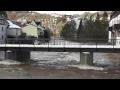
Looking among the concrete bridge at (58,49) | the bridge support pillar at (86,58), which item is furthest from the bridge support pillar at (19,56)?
the bridge support pillar at (86,58)

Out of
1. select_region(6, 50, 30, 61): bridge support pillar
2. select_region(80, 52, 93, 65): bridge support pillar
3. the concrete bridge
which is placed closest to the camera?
the concrete bridge

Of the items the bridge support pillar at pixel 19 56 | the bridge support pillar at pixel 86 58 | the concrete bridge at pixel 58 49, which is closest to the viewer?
the concrete bridge at pixel 58 49

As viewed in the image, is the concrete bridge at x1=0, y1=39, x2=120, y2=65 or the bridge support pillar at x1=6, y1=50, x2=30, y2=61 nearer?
the concrete bridge at x1=0, y1=39, x2=120, y2=65

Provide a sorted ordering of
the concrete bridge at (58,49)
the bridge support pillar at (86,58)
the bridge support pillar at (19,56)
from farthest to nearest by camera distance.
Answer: the bridge support pillar at (19,56), the bridge support pillar at (86,58), the concrete bridge at (58,49)

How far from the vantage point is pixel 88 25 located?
67.2m

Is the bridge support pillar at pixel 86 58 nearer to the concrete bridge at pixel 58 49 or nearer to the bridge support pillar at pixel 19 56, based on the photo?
the concrete bridge at pixel 58 49

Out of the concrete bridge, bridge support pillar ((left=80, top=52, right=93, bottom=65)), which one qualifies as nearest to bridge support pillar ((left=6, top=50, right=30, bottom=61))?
the concrete bridge

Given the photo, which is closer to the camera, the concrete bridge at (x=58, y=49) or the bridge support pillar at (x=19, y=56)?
the concrete bridge at (x=58, y=49)

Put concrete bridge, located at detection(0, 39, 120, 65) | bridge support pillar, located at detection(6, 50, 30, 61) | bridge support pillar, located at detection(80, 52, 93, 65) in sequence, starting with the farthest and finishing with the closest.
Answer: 1. bridge support pillar, located at detection(6, 50, 30, 61)
2. bridge support pillar, located at detection(80, 52, 93, 65)
3. concrete bridge, located at detection(0, 39, 120, 65)

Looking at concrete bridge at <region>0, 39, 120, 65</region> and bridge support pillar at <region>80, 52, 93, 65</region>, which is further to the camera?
bridge support pillar at <region>80, 52, 93, 65</region>

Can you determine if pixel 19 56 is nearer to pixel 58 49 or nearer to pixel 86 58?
pixel 58 49

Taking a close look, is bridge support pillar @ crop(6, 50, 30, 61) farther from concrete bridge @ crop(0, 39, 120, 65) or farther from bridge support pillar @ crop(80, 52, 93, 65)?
bridge support pillar @ crop(80, 52, 93, 65)
